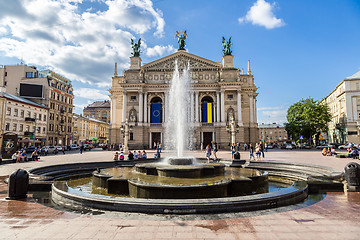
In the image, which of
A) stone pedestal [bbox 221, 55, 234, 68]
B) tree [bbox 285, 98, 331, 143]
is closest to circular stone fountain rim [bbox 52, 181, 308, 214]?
stone pedestal [bbox 221, 55, 234, 68]

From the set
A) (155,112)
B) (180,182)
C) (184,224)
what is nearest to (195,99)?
(155,112)

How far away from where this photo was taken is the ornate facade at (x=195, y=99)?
168ft

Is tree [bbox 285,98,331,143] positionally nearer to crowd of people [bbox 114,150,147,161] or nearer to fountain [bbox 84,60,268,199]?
crowd of people [bbox 114,150,147,161]

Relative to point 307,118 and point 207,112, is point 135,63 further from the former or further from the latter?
point 307,118

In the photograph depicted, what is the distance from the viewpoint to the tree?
58.4 metres

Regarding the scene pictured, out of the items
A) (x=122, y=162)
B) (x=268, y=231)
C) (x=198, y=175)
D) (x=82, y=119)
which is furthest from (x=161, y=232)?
(x=82, y=119)

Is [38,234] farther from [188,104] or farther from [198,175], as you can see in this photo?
[188,104]

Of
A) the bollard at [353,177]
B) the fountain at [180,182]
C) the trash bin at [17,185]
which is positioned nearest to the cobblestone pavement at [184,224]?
the trash bin at [17,185]

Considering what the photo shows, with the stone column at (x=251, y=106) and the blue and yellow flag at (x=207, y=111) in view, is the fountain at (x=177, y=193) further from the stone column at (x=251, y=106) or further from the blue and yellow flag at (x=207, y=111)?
the stone column at (x=251, y=106)

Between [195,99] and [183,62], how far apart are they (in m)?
9.98

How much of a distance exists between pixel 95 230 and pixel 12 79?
218 ft

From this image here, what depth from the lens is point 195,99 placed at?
5244 cm

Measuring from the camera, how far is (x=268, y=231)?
204 inches

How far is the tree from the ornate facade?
50.9ft
